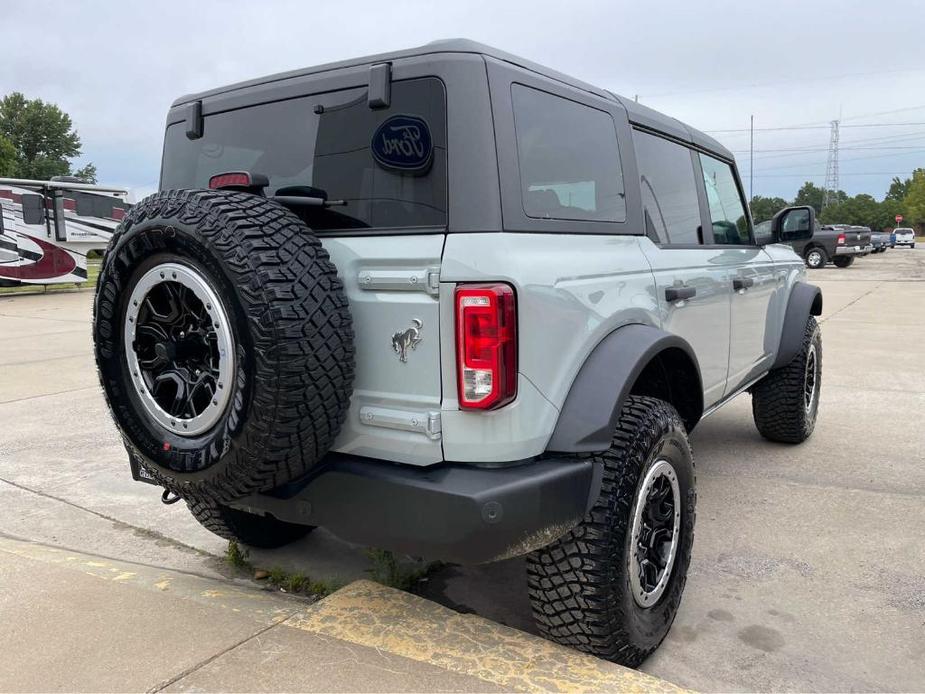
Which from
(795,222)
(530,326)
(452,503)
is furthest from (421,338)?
(795,222)

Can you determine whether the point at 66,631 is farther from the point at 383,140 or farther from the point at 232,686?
the point at 383,140

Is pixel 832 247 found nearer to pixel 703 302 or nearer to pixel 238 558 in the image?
pixel 703 302

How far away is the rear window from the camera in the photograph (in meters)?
2.23

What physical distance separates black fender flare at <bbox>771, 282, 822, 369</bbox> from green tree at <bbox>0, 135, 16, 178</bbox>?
59.1m

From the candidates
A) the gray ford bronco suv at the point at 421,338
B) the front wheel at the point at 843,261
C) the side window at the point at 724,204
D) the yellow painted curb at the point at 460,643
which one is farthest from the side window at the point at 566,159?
the front wheel at the point at 843,261

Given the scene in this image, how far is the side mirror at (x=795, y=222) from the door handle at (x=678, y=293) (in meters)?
1.72

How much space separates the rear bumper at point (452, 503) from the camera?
6.80 ft

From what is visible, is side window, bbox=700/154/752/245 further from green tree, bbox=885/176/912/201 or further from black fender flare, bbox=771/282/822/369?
green tree, bbox=885/176/912/201

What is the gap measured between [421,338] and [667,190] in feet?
5.52

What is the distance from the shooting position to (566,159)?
255 centimetres

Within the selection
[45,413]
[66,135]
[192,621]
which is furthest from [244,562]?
[66,135]

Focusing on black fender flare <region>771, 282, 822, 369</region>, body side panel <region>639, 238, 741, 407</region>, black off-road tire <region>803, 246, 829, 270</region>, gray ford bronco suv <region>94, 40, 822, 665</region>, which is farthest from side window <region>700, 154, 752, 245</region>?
black off-road tire <region>803, 246, 829, 270</region>

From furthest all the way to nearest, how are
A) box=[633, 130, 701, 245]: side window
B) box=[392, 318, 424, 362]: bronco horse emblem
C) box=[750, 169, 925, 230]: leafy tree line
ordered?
box=[750, 169, 925, 230]: leafy tree line
box=[633, 130, 701, 245]: side window
box=[392, 318, 424, 362]: bronco horse emblem

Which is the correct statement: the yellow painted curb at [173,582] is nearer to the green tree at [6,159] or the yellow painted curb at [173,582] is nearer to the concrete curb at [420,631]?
the concrete curb at [420,631]
